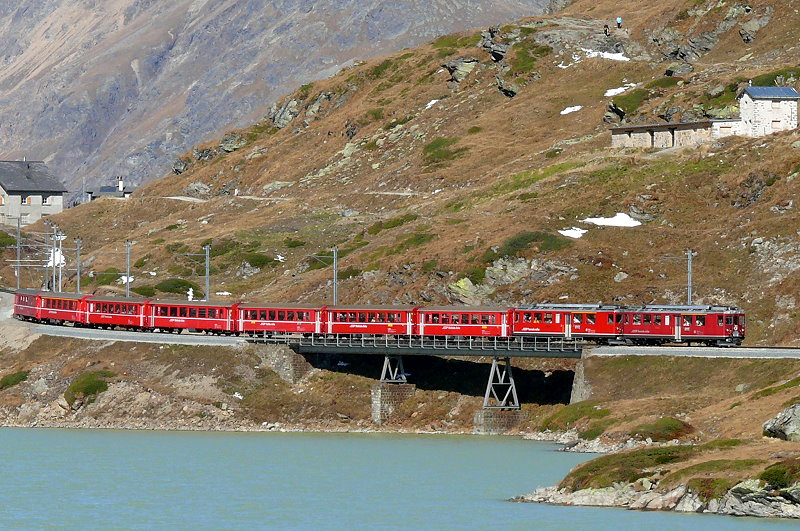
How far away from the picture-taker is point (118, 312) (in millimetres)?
127125

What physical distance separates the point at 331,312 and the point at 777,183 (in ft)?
156

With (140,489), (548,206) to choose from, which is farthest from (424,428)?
(548,206)

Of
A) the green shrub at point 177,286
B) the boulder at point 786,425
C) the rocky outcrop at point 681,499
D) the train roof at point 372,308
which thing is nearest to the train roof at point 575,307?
the train roof at point 372,308

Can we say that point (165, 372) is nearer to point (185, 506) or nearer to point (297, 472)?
point (297, 472)

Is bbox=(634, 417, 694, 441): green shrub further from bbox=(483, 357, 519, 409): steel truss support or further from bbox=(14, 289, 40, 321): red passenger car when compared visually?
bbox=(14, 289, 40, 321): red passenger car

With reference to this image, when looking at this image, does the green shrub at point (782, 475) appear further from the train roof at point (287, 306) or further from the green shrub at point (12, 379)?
the green shrub at point (12, 379)

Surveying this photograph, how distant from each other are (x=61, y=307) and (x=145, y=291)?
20.6m

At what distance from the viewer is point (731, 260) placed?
124 metres

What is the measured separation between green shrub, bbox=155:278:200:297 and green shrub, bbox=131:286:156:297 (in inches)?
35.0

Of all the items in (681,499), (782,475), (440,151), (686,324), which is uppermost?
(440,151)

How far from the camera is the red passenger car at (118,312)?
412ft

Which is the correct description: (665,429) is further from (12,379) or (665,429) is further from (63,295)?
(63,295)

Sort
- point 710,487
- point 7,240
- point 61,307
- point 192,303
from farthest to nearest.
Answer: point 7,240 < point 61,307 < point 192,303 < point 710,487

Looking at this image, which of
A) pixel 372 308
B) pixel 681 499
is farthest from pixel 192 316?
pixel 681 499
